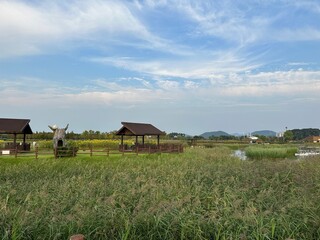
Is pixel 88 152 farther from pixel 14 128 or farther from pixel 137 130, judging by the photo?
pixel 14 128

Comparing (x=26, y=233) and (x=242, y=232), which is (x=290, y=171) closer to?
(x=242, y=232)

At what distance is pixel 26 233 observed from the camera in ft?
13.6

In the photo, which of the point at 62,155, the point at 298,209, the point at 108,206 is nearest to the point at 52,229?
the point at 108,206

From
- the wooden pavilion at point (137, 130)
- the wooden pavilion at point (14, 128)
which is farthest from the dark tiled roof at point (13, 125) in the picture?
the wooden pavilion at point (137, 130)

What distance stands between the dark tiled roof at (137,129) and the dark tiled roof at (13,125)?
24.6ft

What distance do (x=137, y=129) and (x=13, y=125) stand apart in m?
9.78

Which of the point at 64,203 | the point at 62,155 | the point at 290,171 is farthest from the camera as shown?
the point at 62,155

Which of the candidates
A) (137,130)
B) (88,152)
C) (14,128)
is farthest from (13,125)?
(137,130)

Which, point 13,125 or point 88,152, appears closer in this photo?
point 13,125

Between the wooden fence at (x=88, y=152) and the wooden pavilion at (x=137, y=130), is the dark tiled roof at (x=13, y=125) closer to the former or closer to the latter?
the wooden fence at (x=88, y=152)

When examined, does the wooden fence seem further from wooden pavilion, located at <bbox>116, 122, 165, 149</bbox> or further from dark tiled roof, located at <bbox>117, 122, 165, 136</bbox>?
dark tiled roof, located at <bbox>117, 122, 165, 136</bbox>

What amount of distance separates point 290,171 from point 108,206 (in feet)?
23.2

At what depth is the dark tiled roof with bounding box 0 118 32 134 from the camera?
2365 cm

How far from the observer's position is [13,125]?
24.3 metres
